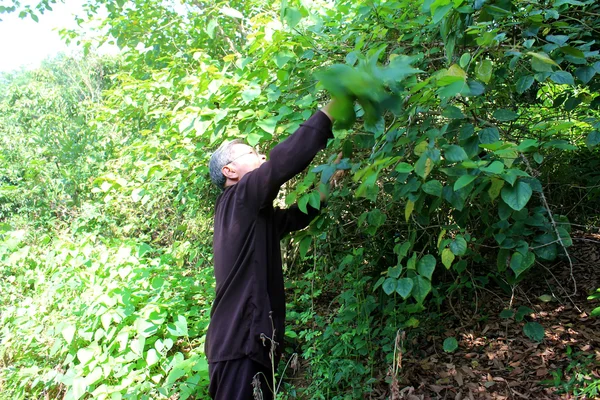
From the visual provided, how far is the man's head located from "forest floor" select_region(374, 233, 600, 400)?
1450mm

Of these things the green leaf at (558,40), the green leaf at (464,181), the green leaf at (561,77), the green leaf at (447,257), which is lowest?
the green leaf at (447,257)

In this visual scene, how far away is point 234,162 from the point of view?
2.45 meters

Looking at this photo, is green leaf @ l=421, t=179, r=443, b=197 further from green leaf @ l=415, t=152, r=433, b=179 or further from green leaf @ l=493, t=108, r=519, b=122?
green leaf @ l=493, t=108, r=519, b=122

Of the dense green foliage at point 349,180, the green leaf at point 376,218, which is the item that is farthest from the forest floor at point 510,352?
the green leaf at point 376,218

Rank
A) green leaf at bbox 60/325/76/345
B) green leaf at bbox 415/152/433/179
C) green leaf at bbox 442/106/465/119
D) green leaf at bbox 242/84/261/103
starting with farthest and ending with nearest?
green leaf at bbox 60/325/76/345 → green leaf at bbox 242/84/261/103 → green leaf at bbox 442/106/465/119 → green leaf at bbox 415/152/433/179

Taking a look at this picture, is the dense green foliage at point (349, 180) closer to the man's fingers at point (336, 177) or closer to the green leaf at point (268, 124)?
the green leaf at point (268, 124)

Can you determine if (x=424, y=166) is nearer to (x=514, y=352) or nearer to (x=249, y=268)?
(x=249, y=268)

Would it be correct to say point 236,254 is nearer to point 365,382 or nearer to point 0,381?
point 365,382

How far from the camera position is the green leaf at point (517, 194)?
1612 mm

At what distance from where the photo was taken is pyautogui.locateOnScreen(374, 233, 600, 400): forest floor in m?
2.78

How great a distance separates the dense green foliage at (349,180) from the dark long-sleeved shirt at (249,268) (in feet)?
0.61

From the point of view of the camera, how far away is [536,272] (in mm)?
3418

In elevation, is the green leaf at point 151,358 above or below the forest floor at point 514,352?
above

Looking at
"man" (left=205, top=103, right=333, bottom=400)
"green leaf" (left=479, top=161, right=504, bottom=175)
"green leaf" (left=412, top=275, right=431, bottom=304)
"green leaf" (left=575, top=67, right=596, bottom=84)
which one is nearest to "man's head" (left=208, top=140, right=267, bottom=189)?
"man" (left=205, top=103, right=333, bottom=400)
